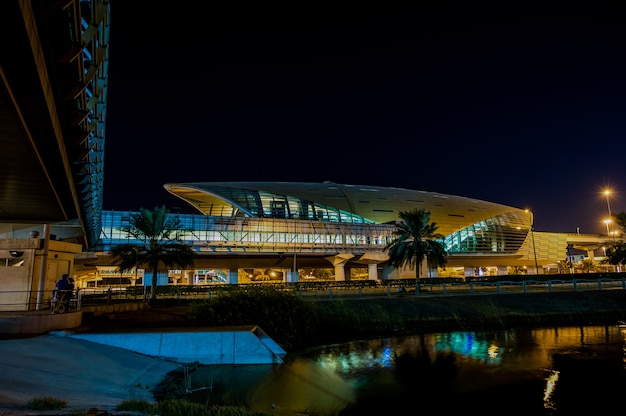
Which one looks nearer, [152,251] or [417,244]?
[152,251]

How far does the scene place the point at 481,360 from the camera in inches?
664

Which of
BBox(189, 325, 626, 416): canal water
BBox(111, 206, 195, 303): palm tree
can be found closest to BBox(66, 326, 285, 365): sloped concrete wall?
BBox(189, 325, 626, 416): canal water

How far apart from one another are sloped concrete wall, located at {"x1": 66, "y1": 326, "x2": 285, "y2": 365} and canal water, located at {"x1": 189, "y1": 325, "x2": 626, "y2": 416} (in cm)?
47

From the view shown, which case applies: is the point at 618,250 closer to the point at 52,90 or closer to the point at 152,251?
the point at 152,251

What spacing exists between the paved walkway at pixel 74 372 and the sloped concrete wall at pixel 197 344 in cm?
36

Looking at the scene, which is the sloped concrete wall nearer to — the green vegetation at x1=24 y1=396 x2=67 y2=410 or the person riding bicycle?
the person riding bicycle

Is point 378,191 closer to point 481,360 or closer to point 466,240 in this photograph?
point 466,240

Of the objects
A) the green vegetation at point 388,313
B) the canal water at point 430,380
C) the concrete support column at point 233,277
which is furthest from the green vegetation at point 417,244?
the concrete support column at point 233,277

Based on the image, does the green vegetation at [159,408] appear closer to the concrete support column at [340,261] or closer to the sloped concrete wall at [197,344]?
the sloped concrete wall at [197,344]

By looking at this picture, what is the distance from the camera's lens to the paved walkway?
9.09m

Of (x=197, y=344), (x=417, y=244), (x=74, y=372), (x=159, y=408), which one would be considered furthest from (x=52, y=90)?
(x=417, y=244)

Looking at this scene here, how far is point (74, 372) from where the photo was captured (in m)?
11.3

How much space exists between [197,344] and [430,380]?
8227mm

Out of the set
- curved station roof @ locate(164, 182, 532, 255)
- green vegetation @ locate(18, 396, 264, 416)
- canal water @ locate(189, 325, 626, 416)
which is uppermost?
curved station roof @ locate(164, 182, 532, 255)
